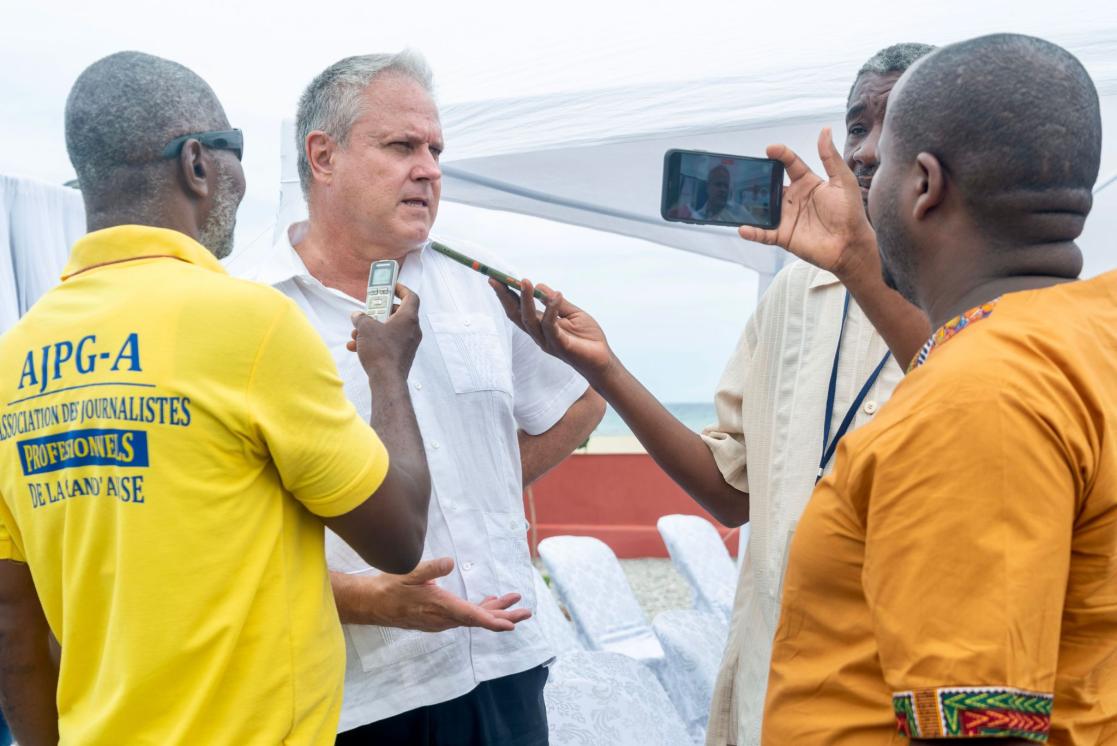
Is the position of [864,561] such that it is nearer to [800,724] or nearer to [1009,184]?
[800,724]

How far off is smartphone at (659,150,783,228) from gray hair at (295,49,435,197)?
88 cm

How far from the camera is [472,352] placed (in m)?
2.46

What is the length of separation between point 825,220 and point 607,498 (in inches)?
501

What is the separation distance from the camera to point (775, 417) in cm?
220

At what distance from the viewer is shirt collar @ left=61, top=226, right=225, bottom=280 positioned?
1.64 meters

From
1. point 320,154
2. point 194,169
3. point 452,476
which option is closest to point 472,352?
point 452,476

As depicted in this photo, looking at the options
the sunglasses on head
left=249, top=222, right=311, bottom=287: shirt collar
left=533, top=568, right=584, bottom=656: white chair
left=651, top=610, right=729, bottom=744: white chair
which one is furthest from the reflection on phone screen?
left=651, top=610, right=729, bottom=744: white chair

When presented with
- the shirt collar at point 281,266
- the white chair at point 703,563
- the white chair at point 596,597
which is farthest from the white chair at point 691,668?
the shirt collar at point 281,266

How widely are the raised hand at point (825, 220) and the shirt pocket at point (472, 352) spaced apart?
2.57 feet

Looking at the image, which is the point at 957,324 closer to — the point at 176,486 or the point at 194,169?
the point at 176,486

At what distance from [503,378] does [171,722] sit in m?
1.13

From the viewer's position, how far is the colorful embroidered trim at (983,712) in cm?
106

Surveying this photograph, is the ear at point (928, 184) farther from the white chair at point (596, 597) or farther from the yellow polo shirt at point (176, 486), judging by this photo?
the white chair at point (596, 597)

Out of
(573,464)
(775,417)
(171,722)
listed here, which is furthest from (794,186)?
(573,464)
